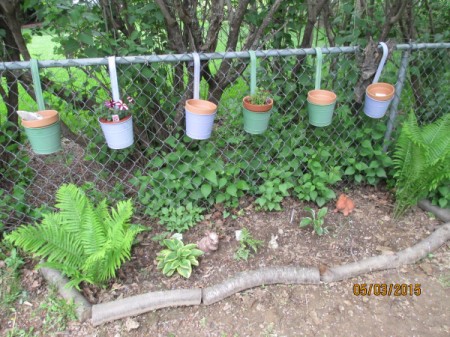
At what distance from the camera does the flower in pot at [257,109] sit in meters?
2.12

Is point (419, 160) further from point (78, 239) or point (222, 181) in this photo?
point (78, 239)

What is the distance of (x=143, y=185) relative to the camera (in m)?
2.53

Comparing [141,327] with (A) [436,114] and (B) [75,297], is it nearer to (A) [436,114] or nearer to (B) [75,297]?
(B) [75,297]

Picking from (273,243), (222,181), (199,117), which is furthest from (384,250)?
(199,117)

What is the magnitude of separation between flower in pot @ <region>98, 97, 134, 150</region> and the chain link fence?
39 centimetres

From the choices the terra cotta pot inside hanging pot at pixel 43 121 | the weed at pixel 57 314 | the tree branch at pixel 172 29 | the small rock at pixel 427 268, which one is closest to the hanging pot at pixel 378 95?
the small rock at pixel 427 268

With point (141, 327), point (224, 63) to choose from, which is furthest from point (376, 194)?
point (141, 327)

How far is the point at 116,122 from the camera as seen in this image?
1.94m

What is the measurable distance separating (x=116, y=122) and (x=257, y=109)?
2.62 feet

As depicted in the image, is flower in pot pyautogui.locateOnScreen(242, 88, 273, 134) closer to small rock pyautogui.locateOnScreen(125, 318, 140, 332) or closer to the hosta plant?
the hosta plant

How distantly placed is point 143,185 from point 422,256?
196 cm

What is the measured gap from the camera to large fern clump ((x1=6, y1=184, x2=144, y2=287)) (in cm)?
204

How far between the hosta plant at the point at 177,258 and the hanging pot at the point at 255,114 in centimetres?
84
